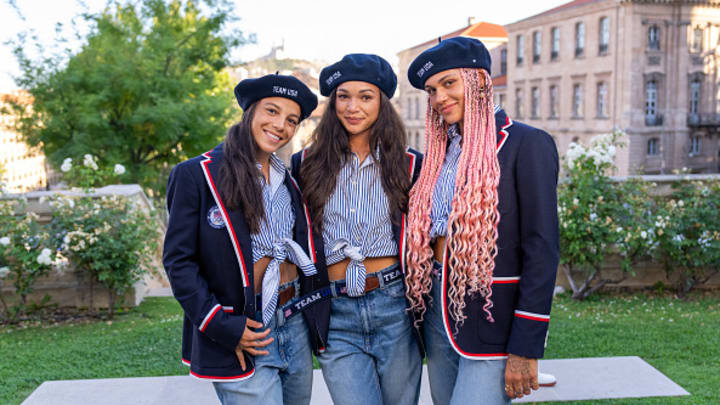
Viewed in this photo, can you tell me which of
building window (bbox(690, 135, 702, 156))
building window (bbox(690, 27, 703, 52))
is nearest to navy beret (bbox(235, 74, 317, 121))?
building window (bbox(690, 27, 703, 52))

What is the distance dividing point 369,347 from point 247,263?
72 cm

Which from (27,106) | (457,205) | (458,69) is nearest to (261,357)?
(457,205)

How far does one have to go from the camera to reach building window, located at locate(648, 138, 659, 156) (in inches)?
1601

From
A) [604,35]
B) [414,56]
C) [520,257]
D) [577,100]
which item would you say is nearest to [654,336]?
[520,257]

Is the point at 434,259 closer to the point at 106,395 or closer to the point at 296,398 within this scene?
the point at 296,398

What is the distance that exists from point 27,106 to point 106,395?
14.6 m

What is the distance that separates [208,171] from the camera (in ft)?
9.28

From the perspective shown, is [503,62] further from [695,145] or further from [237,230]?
[237,230]

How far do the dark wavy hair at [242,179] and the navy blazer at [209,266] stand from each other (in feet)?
0.10

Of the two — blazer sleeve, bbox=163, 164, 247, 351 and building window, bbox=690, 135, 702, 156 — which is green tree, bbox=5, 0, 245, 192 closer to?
blazer sleeve, bbox=163, 164, 247, 351

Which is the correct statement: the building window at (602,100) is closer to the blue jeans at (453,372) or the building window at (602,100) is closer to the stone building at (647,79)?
the stone building at (647,79)

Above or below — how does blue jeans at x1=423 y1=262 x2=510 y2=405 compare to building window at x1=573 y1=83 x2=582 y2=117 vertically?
below

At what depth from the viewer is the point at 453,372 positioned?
3066mm

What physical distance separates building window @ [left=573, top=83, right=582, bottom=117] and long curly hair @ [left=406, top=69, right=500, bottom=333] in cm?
4344
